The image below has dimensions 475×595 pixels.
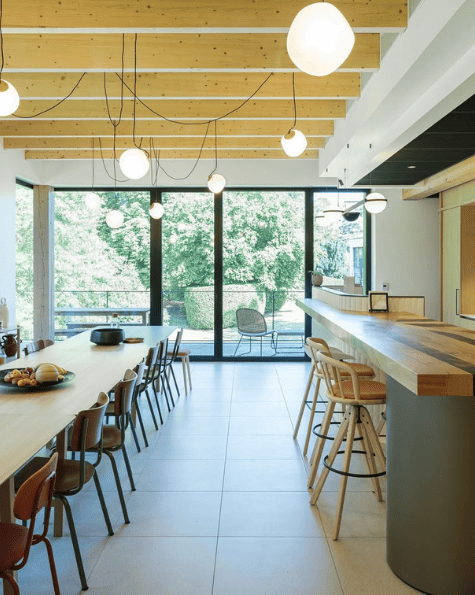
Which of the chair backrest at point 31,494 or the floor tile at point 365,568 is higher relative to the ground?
the chair backrest at point 31,494

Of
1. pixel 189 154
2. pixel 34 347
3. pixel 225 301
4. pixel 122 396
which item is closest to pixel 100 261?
pixel 225 301

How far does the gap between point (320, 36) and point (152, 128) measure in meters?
4.55

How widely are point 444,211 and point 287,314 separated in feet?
9.00

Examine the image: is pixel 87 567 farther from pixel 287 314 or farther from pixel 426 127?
pixel 287 314

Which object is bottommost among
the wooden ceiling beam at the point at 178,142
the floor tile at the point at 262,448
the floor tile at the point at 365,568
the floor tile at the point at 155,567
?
the floor tile at the point at 155,567

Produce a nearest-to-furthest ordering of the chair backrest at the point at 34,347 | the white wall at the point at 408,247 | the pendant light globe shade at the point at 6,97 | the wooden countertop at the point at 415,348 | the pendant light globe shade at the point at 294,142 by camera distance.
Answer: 1. the wooden countertop at the point at 415,348
2. the pendant light globe shade at the point at 6,97
3. the pendant light globe shade at the point at 294,142
4. the chair backrest at the point at 34,347
5. the white wall at the point at 408,247

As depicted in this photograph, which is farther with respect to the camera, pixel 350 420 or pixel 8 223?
pixel 8 223

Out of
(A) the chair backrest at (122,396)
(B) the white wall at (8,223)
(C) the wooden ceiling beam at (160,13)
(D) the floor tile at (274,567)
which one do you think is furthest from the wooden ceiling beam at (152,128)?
(D) the floor tile at (274,567)

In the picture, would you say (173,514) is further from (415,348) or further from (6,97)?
(6,97)

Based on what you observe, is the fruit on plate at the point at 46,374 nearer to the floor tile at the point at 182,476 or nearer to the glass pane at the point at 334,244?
the floor tile at the point at 182,476

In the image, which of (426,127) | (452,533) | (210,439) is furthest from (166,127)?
(452,533)

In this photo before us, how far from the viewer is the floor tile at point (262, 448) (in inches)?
171

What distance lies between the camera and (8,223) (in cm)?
727

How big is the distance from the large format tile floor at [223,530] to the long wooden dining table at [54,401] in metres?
0.46
